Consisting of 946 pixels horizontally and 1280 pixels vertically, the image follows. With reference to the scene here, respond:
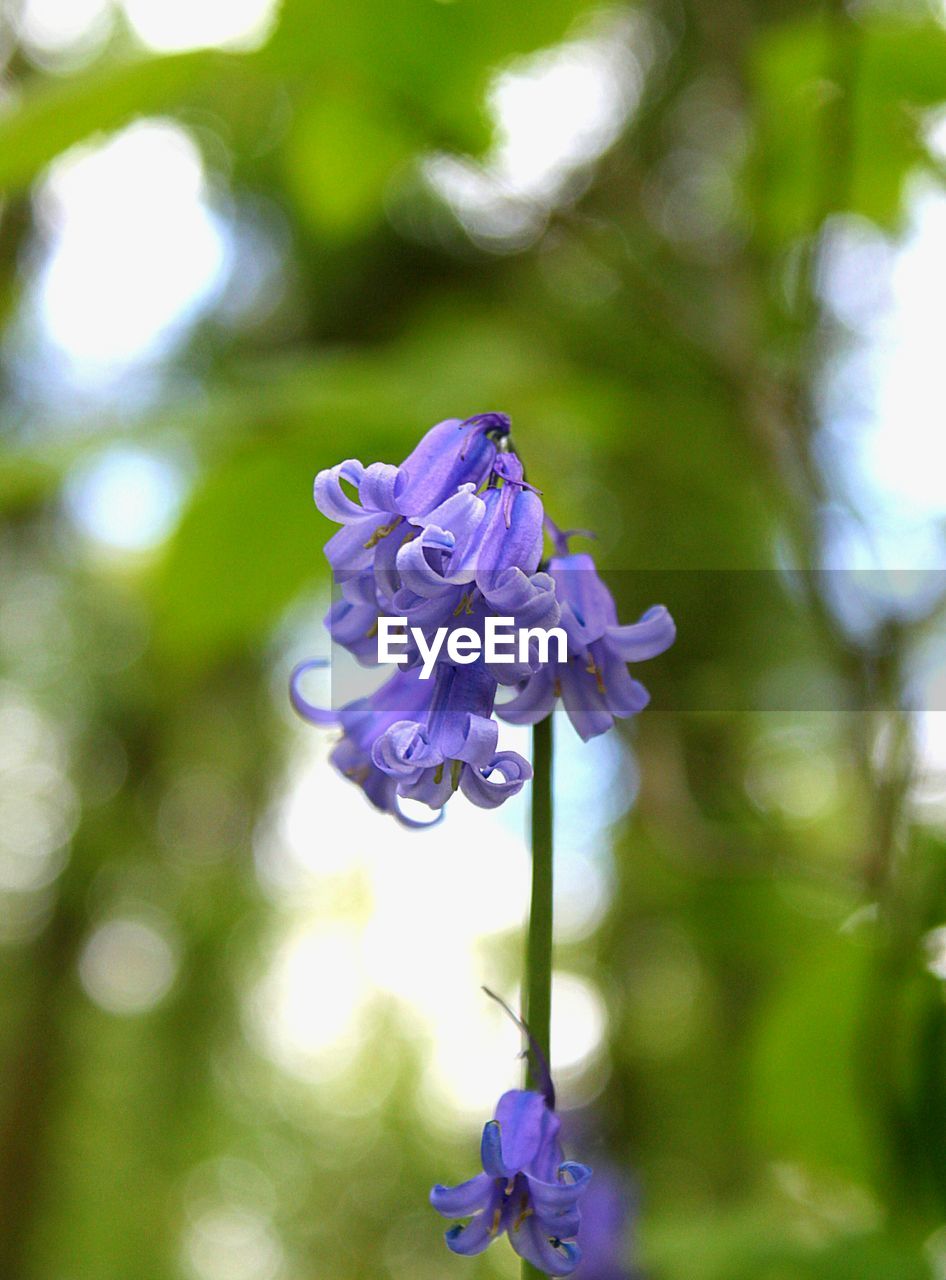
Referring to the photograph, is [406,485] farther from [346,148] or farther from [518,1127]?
[346,148]

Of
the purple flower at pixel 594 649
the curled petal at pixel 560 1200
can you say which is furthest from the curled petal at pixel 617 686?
the curled petal at pixel 560 1200

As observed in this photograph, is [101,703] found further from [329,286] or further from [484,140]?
[484,140]

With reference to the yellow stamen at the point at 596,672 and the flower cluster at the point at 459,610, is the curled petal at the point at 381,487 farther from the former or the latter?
the yellow stamen at the point at 596,672

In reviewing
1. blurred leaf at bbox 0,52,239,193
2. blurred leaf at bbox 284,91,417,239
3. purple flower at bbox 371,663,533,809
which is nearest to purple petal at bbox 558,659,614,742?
purple flower at bbox 371,663,533,809

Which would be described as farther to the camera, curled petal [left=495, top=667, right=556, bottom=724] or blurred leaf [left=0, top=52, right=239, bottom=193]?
blurred leaf [left=0, top=52, right=239, bottom=193]

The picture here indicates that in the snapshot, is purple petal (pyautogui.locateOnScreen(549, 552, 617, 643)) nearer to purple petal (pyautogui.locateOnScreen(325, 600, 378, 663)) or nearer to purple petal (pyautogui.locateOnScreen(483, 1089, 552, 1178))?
purple petal (pyautogui.locateOnScreen(325, 600, 378, 663))

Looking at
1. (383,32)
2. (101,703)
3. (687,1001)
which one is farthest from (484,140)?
(101,703)
